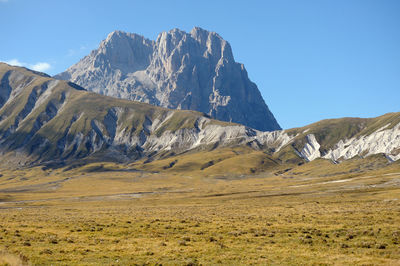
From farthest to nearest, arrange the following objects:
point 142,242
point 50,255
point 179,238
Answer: point 179,238
point 142,242
point 50,255

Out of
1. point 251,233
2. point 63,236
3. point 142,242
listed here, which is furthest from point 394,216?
point 63,236

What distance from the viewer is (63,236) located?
3853cm

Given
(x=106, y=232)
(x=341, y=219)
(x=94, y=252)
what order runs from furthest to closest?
(x=341, y=219) < (x=106, y=232) < (x=94, y=252)

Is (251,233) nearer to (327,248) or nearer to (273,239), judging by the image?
(273,239)

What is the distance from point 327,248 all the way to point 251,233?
33.3 ft

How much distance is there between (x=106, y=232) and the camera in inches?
1655

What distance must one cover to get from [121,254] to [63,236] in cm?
1209

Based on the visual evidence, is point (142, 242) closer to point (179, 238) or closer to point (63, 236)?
point (179, 238)

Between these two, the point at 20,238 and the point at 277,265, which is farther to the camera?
the point at 20,238

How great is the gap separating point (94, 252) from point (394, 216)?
41735mm

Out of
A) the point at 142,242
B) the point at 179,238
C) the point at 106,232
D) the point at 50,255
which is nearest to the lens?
the point at 50,255

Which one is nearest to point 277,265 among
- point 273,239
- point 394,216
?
point 273,239

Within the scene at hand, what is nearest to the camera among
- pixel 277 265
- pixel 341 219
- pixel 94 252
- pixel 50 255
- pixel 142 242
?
pixel 277 265

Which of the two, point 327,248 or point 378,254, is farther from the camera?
point 327,248
